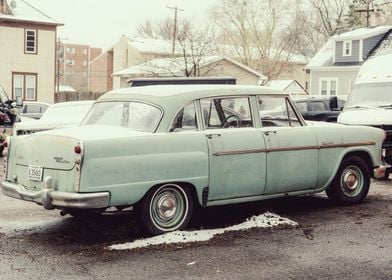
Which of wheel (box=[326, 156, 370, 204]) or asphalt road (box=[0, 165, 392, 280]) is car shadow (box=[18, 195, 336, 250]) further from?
wheel (box=[326, 156, 370, 204])

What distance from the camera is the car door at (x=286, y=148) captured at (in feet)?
26.1

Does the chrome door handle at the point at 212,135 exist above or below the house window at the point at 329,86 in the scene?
below

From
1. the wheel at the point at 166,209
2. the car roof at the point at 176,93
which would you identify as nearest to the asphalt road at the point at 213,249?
the wheel at the point at 166,209

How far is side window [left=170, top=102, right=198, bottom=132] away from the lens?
Result: 732 cm

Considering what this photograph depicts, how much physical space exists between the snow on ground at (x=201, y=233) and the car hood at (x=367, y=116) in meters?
5.08

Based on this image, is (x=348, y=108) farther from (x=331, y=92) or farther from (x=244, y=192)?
(x=331, y=92)

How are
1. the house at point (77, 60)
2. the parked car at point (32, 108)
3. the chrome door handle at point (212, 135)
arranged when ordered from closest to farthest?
the chrome door handle at point (212, 135)
the parked car at point (32, 108)
the house at point (77, 60)

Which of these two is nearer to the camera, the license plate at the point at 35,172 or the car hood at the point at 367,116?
the license plate at the point at 35,172

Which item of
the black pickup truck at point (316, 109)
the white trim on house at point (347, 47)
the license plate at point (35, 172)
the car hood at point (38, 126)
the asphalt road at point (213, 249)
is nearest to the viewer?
the asphalt road at point (213, 249)

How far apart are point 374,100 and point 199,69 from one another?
29.2 meters

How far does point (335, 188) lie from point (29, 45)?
111 feet

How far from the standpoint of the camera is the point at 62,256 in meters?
6.28

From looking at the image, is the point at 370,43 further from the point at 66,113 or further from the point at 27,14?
the point at 66,113

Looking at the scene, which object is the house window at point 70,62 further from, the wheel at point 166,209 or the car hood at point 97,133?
the wheel at point 166,209
